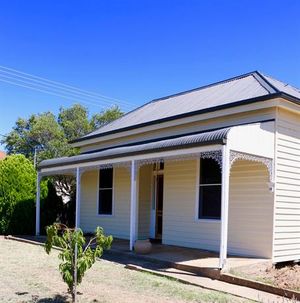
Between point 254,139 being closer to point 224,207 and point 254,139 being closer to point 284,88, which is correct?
point 224,207

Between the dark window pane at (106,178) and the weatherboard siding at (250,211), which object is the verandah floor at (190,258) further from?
the dark window pane at (106,178)

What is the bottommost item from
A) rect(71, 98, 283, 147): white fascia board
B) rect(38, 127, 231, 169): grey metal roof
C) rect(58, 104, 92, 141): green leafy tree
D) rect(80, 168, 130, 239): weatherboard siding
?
rect(80, 168, 130, 239): weatherboard siding

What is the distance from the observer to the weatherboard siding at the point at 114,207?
1530 cm

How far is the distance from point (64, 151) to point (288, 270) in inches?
994

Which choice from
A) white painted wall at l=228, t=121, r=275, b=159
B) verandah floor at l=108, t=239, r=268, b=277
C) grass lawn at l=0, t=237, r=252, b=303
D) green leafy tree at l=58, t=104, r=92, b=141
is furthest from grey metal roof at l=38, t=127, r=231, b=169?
green leafy tree at l=58, t=104, r=92, b=141

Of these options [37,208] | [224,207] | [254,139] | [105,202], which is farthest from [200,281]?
[37,208]

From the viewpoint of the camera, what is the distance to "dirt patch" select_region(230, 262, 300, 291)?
8.31 metres

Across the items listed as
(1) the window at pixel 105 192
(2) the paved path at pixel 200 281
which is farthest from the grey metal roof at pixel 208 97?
(2) the paved path at pixel 200 281

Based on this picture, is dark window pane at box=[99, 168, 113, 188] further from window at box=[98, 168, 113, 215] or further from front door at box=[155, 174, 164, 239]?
front door at box=[155, 174, 164, 239]

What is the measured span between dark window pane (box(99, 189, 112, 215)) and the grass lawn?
608 centimetres

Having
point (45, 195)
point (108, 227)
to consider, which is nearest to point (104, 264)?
point (108, 227)

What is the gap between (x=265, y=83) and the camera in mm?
12141

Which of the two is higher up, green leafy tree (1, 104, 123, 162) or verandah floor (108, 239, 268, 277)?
green leafy tree (1, 104, 123, 162)

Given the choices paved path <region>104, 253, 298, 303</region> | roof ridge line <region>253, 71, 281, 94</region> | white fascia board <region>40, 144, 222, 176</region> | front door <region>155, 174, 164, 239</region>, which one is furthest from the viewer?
front door <region>155, 174, 164, 239</region>
